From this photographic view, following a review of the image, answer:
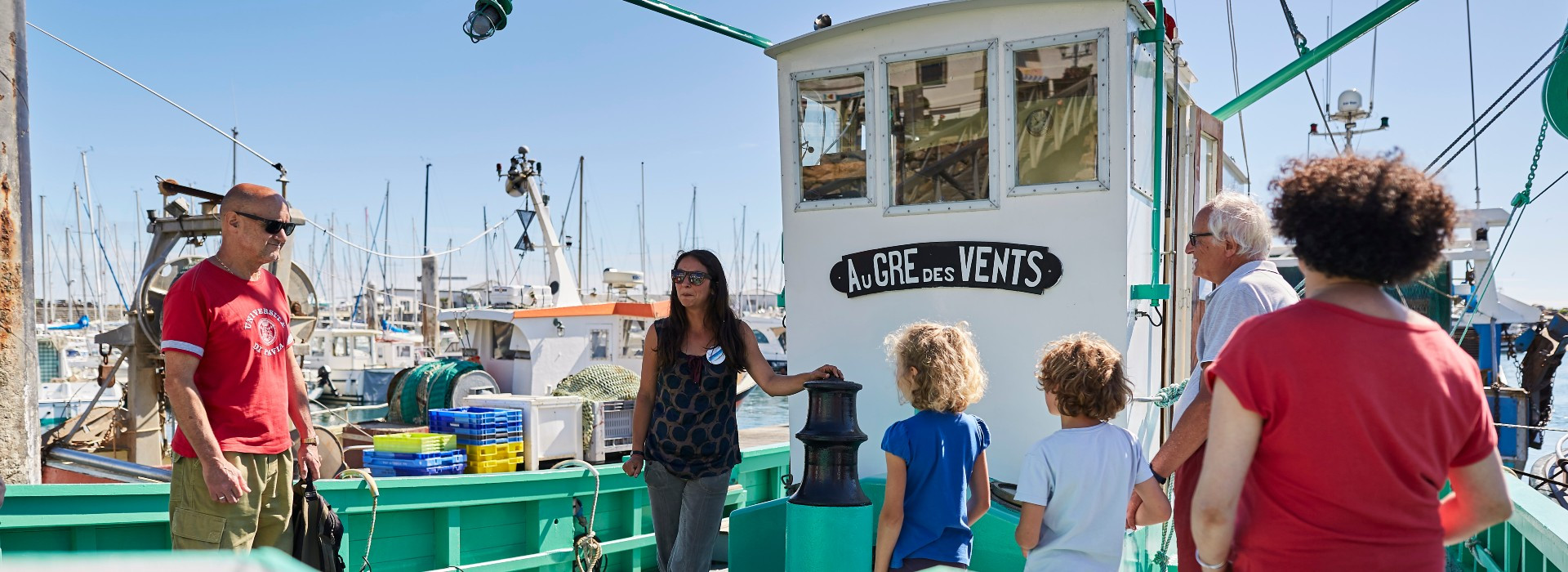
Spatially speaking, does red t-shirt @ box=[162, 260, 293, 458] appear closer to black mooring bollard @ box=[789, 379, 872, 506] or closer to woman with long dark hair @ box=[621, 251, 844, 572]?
woman with long dark hair @ box=[621, 251, 844, 572]

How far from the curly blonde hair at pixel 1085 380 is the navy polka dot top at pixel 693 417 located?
167 centimetres

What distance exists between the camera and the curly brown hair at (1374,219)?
202 centimetres

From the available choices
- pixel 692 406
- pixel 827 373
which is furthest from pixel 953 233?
pixel 692 406

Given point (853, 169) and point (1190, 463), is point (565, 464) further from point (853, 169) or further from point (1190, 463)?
point (1190, 463)

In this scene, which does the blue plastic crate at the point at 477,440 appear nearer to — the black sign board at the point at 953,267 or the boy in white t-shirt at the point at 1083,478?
the black sign board at the point at 953,267

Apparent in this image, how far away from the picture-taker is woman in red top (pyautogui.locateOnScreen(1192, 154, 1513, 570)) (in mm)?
1983

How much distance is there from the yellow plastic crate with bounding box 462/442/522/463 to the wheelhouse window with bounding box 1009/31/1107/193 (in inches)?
177

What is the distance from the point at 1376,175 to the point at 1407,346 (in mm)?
345

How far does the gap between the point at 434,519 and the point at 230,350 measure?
7.96 ft

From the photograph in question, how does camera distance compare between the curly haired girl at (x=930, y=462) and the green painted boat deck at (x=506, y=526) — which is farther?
the green painted boat deck at (x=506, y=526)

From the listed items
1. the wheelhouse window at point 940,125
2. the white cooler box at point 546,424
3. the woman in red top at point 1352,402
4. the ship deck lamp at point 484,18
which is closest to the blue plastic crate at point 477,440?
the white cooler box at point 546,424

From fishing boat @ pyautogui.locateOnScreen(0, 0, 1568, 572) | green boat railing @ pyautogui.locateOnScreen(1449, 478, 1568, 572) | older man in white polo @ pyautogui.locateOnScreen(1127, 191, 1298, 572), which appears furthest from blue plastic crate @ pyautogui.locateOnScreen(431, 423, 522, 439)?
green boat railing @ pyautogui.locateOnScreen(1449, 478, 1568, 572)

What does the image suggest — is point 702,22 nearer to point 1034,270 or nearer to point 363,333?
point 1034,270

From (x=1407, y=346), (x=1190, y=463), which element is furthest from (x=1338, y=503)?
(x=1190, y=463)
